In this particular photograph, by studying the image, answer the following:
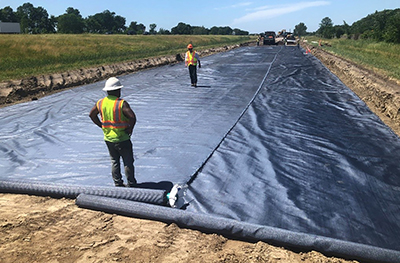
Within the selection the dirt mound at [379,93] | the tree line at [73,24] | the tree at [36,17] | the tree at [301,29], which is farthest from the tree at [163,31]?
the dirt mound at [379,93]

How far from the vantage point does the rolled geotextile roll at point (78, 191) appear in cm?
422

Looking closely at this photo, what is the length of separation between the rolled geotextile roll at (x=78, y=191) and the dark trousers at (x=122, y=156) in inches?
8.9

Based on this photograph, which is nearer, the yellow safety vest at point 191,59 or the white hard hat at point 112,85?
the white hard hat at point 112,85

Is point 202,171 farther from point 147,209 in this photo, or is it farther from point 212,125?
point 212,125

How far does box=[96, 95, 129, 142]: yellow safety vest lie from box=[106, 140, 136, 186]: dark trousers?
96 mm

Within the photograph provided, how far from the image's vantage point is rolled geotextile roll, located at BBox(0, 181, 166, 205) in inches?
166

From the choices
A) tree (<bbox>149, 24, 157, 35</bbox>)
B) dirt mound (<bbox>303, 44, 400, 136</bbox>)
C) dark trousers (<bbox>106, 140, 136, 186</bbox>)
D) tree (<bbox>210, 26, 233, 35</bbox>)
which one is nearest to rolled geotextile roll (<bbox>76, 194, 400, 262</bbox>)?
dark trousers (<bbox>106, 140, 136, 186</bbox>)

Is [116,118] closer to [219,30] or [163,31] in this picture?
[163,31]

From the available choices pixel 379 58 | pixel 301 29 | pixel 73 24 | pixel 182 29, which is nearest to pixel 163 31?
pixel 182 29

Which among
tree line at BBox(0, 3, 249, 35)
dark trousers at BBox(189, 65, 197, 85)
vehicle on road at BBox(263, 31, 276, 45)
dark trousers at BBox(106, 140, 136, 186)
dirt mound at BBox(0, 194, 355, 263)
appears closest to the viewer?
dirt mound at BBox(0, 194, 355, 263)

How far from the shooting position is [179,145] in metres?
6.36

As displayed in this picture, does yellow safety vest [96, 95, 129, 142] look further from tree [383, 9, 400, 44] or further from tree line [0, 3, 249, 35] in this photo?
tree line [0, 3, 249, 35]

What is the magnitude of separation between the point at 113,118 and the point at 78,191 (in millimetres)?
1233

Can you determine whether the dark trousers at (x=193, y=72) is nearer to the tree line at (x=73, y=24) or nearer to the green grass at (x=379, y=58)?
the green grass at (x=379, y=58)
